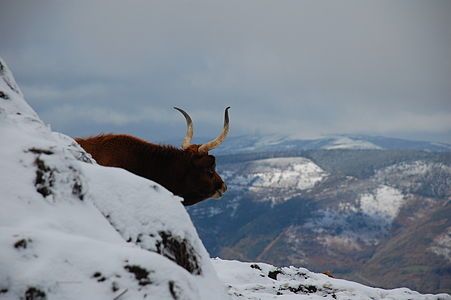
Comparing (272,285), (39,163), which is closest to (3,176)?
(39,163)

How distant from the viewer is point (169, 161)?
1734 centimetres

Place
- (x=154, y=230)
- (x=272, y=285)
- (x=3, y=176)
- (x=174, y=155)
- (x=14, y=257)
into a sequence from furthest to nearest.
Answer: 1. (x=174, y=155)
2. (x=272, y=285)
3. (x=154, y=230)
4. (x=3, y=176)
5. (x=14, y=257)

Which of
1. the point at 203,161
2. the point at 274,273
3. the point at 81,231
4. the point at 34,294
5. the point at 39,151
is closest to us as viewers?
the point at 34,294

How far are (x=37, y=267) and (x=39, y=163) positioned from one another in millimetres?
1582

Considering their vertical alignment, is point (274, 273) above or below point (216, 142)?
below

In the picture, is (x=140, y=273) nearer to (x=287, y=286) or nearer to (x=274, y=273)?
(x=287, y=286)

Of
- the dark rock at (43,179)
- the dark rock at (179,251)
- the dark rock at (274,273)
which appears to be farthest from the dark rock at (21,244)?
the dark rock at (274,273)

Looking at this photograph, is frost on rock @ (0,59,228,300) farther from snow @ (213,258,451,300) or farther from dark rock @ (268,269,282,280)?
dark rock @ (268,269,282,280)

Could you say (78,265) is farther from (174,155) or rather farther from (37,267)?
(174,155)

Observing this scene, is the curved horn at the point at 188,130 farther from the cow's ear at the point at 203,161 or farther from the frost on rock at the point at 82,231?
the frost on rock at the point at 82,231

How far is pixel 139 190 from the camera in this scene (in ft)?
22.3

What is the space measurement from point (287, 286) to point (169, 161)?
715cm

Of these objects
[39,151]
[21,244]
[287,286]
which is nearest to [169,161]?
[287,286]

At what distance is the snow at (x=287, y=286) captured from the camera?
10.6 meters
